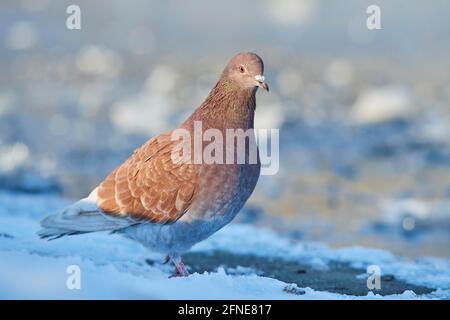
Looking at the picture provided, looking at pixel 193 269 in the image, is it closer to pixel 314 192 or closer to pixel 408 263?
pixel 408 263

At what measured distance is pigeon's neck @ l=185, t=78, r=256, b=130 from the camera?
16.7 feet

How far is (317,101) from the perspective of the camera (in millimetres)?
13883

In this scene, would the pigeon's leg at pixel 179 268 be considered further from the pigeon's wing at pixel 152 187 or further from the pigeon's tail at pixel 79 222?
the pigeon's tail at pixel 79 222

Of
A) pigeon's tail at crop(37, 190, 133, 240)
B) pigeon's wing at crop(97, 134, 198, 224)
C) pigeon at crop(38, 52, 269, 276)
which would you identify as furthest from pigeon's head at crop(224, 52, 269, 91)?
pigeon's tail at crop(37, 190, 133, 240)

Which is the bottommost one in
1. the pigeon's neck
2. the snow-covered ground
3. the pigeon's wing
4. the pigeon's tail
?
the snow-covered ground

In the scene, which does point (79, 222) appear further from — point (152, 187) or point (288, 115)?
point (288, 115)

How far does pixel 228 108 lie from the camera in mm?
5156

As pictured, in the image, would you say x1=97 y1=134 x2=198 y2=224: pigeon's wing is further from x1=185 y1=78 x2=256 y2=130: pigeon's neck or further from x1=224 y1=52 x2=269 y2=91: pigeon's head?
x1=224 y1=52 x2=269 y2=91: pigeon's head

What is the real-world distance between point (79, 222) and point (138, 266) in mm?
521

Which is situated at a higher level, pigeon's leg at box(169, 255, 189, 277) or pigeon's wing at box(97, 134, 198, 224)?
pigeon's wing at box(97, 134, 198, 224)

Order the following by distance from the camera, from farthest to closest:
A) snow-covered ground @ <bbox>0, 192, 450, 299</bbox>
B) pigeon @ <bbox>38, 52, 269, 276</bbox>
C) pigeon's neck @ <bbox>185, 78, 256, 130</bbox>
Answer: pigeon's neck @ <bbox>185, 78, 256, 130</bbox> → pigeon @ <bbox>38, 52, 269, 276</bbox> → snow-covered ground @ <bbox>0, 192, 450, 299</bbox>

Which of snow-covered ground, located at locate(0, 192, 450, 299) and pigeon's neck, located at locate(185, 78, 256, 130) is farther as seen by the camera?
pigeon's neck, located at locate(185, 78, 256, 130)

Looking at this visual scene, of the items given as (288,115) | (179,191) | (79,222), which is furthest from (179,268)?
(288,115)

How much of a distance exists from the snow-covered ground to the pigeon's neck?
1003 millimetres
